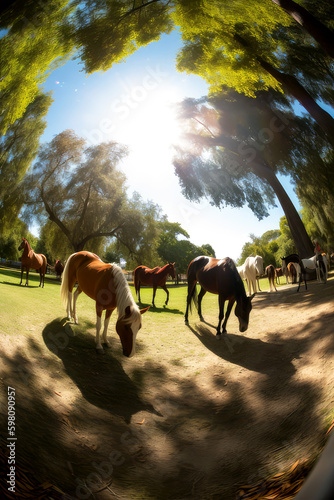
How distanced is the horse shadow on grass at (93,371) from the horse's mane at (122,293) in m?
0.23

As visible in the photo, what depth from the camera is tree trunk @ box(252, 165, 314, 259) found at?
1.34 m

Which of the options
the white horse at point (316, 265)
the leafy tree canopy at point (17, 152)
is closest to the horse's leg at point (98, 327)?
the leafy tree canopy at point (17, 152)

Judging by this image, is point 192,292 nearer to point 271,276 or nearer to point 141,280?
point 141,280

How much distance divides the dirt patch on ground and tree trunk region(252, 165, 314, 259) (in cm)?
19

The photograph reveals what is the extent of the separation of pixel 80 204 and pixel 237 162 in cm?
87

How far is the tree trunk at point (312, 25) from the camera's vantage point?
1187 mm

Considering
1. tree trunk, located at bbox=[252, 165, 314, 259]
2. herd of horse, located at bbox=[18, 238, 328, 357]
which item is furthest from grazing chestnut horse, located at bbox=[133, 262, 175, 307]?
tree trunk, located at bbox=[252, 165, 314, 259]

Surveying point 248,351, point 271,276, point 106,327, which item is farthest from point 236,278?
point 106,327

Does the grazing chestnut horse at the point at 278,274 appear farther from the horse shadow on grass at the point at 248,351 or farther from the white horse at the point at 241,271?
the horse shadow on grass at the point at 248,351

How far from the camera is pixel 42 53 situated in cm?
127

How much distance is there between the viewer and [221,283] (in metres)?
1.63

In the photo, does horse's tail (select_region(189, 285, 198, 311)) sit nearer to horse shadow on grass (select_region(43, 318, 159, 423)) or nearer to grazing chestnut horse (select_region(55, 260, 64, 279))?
horse shadow on grass (select_region(43, 318, 159, 423))

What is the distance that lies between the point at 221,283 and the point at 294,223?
1.73ft

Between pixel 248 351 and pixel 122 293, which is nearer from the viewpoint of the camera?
pixel 248 351
